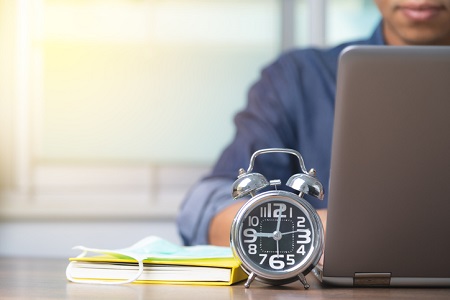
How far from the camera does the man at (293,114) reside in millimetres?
2006

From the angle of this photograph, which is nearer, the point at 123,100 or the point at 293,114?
the point at 293,114

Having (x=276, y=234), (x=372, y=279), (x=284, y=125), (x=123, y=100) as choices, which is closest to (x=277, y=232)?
(x=276, y=234)

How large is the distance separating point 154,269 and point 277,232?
20cm

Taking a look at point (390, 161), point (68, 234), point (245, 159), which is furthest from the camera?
point (68, 234)

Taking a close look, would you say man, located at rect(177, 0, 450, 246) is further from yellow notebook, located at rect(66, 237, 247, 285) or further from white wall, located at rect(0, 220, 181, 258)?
→ white wall, located at rect(0, 220, 181, 258)

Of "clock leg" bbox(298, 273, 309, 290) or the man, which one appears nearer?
"clock leg" bbox(298, 273, 309, 290)

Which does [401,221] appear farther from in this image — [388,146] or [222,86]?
[222,86]

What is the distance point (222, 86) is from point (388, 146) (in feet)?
6.97

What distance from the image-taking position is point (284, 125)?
2.35 metres

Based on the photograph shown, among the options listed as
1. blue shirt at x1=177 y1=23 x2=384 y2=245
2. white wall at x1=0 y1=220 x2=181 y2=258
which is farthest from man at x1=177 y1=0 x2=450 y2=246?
white wall at x1=0 y1=220 x2=181 y2=258

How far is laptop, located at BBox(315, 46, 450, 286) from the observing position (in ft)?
3.68

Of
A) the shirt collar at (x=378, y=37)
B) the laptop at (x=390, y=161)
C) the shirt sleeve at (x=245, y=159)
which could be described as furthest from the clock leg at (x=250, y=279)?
the shirt collar at (x=378, y=37)

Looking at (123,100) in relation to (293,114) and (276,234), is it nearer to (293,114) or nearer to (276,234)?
(293,114)

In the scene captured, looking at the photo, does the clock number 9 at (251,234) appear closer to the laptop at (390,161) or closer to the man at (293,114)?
the laptop at (390,161)
